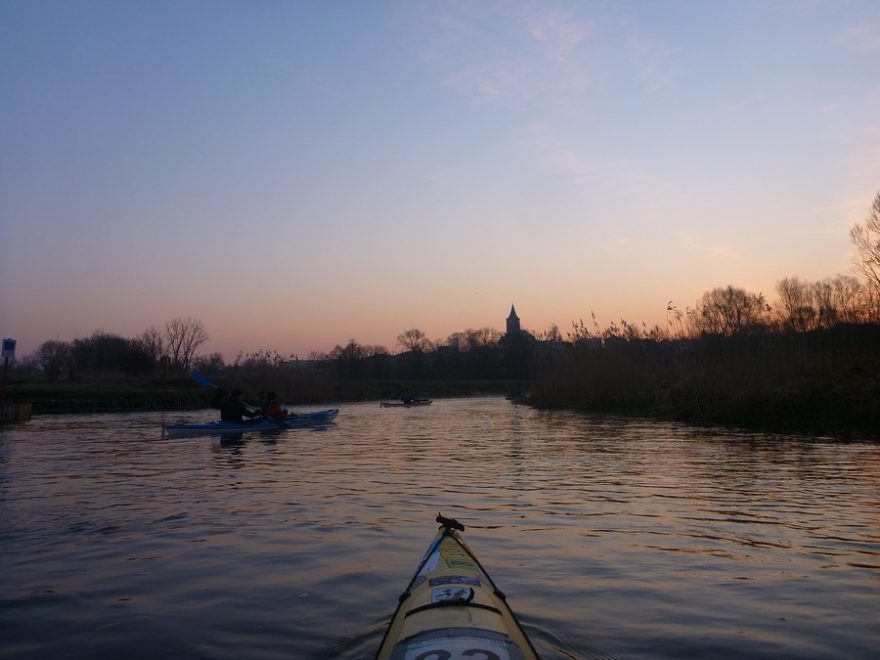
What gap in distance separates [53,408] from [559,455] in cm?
2547

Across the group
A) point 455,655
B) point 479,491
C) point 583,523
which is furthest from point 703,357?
point 455,655

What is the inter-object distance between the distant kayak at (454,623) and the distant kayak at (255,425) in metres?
14.9

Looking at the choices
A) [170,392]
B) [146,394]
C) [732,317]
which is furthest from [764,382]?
[170,392]

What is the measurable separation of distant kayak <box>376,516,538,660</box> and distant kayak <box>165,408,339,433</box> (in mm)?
14917

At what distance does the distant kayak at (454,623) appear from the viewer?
275cm

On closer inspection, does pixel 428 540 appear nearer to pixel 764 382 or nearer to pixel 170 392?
pixel 764 382

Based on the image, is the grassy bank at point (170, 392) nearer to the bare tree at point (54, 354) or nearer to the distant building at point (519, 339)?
the distant building at point (519, 339)

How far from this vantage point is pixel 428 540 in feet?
20.4

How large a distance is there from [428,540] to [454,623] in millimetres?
3320

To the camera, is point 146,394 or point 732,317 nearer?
point 732,317

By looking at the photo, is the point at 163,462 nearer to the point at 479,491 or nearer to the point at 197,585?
the point at 479,491

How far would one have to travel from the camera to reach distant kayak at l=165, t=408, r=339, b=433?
17.5 metres

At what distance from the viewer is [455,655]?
105 inches

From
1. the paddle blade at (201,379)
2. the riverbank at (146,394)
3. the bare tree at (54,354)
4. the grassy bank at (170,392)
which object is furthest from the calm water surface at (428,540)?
the bare tree at (54,354)
